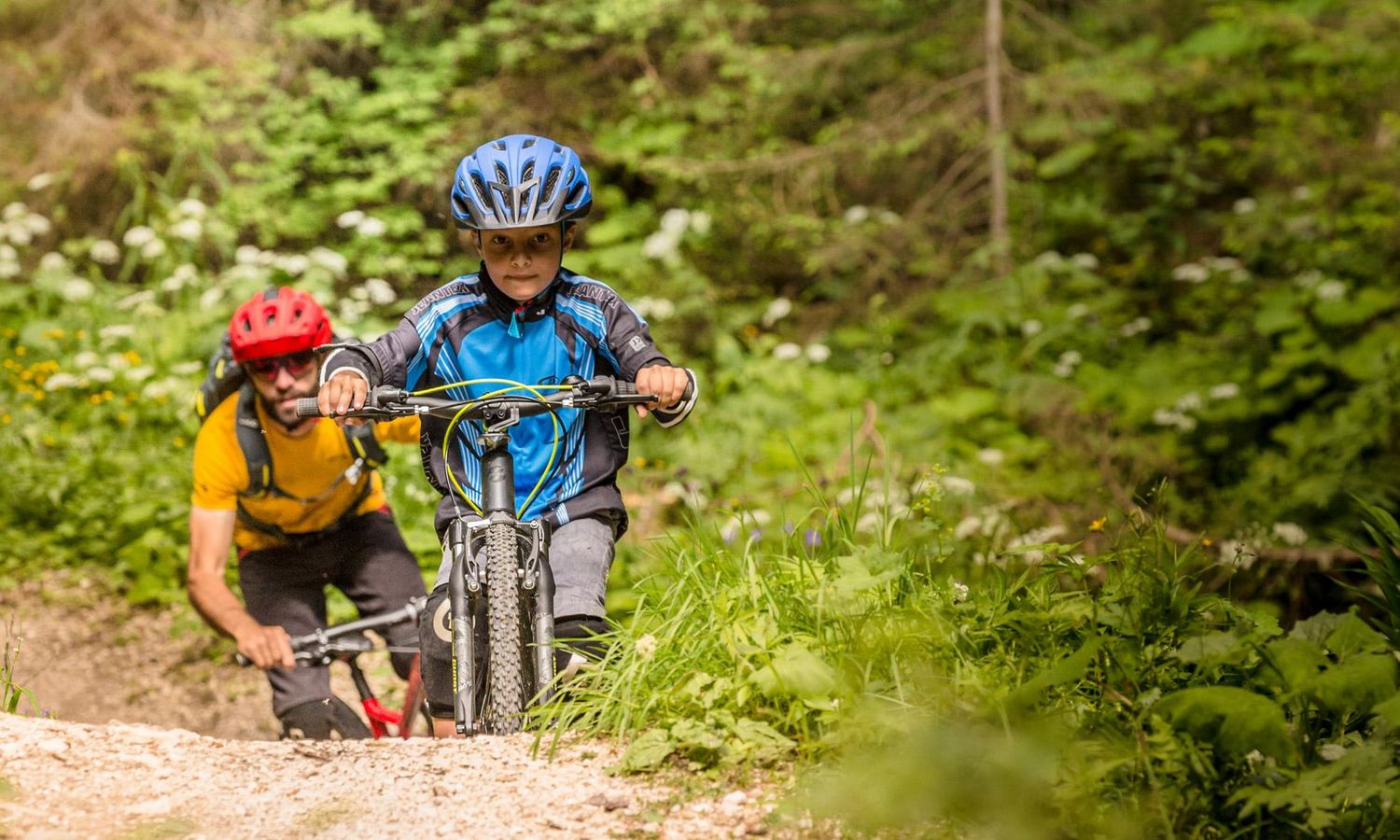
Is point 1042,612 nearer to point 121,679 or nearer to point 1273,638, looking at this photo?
point 1273,638

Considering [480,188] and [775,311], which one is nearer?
[480,188]

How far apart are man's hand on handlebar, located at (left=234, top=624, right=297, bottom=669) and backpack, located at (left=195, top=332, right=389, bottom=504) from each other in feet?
1.95

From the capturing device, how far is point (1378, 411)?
8.13m

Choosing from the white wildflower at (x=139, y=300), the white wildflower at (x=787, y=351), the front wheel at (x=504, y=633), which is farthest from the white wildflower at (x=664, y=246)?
the front wheel at (x=504, y=633)

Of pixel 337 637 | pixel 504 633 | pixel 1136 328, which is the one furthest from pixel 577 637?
pixel 1136 328

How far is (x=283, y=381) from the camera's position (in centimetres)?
514

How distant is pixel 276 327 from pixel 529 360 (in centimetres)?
147

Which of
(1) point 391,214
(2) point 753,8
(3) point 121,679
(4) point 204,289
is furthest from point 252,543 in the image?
(2) point 753,8

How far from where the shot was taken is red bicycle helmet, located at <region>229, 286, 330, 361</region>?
507 centimetres

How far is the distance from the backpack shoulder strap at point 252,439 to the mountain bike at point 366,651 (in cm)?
66

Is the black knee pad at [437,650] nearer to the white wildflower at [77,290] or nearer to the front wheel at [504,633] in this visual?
the front wheel at [504,633]

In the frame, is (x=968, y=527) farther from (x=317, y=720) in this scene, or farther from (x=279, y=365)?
(x=279, y=365)

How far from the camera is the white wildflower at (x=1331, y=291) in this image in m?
9.27

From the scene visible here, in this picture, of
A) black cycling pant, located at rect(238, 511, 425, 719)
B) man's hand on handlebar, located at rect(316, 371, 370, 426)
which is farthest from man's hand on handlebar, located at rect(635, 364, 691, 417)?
black cycling pant, located at rect(238, 511, 425, 719)
